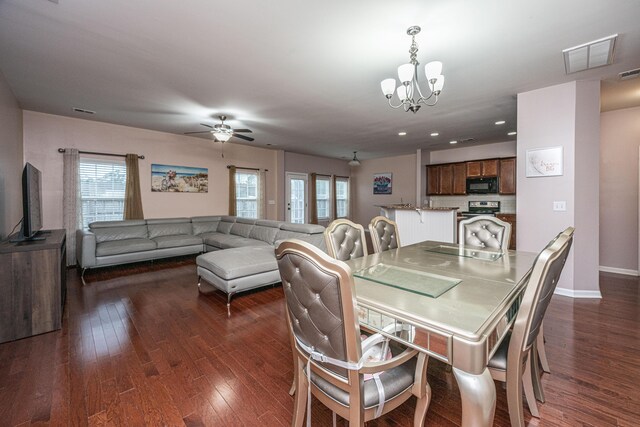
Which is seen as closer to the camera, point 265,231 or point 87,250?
point 87,250

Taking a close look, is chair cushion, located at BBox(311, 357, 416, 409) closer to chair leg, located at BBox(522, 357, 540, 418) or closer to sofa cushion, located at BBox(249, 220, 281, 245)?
chair leg, located at BBox(522, 357, 540, 418)

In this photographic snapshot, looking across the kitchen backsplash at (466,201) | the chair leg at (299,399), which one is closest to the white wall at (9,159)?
the chair leg at (299,399)

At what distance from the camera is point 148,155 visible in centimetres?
551

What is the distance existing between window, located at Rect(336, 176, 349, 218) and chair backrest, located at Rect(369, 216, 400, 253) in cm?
629

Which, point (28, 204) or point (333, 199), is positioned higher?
point (333, 199)

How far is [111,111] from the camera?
431cm

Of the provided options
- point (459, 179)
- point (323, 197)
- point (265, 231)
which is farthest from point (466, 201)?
point (265, 231)

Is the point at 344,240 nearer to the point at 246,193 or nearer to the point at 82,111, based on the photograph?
the point at 82,111

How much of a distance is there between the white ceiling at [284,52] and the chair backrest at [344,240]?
1640 mm

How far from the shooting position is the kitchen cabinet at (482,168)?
6281mm

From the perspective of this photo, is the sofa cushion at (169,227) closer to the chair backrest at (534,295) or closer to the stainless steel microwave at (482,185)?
the chair backrest at (534,295)

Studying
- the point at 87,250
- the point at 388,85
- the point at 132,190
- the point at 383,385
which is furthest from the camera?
the point at 132,190

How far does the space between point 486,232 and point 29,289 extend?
4.43 metres

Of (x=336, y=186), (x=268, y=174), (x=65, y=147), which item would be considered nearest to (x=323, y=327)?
(x=65, y=147)
